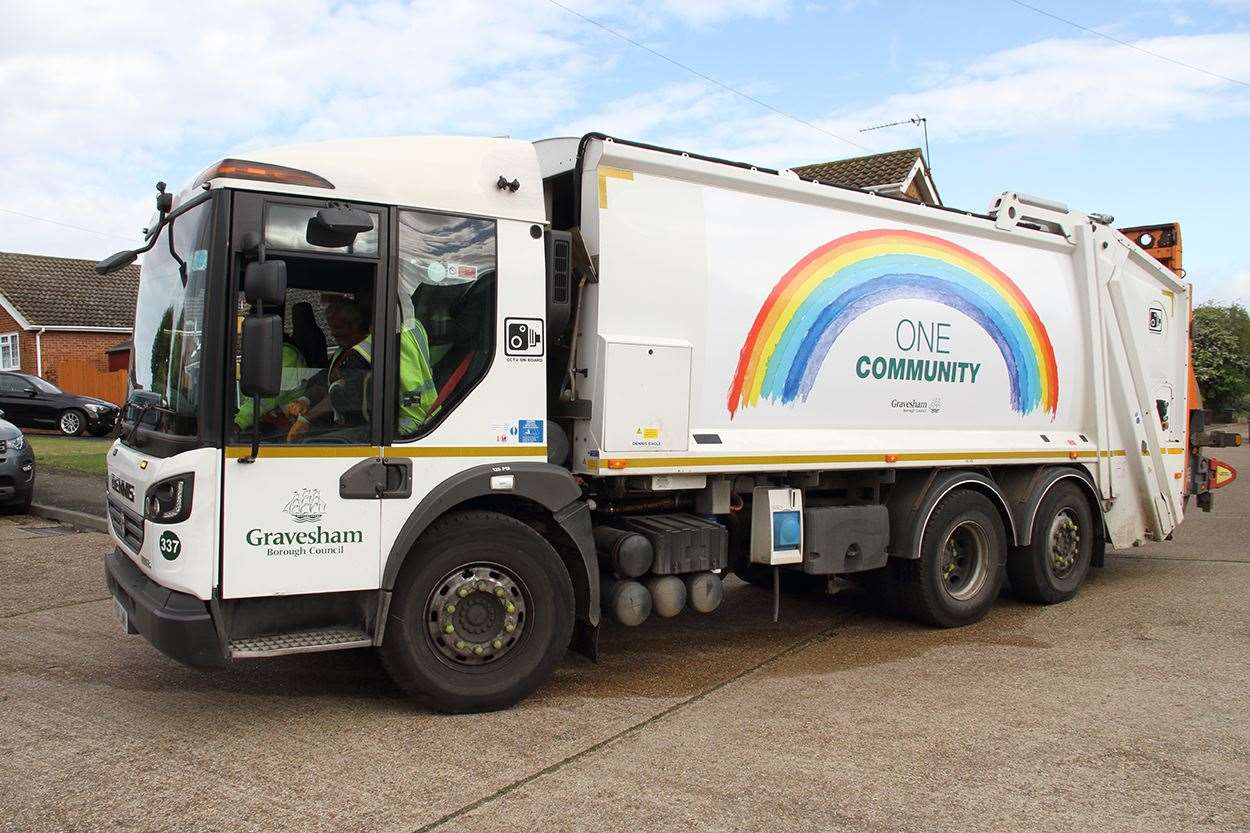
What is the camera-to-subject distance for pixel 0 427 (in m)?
11.7

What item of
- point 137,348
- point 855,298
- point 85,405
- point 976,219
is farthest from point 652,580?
point 85,405

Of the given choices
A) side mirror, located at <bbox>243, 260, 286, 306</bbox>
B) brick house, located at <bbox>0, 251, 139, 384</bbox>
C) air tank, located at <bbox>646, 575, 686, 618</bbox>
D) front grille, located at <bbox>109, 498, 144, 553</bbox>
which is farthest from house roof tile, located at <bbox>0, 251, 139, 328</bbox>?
side mirror, located at <bbox>243, 260, 286, 306</bbox>

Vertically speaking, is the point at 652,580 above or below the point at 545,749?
above

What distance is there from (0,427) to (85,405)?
12348 mm

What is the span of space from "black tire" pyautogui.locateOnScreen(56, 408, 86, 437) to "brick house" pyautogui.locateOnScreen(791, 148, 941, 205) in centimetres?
1661

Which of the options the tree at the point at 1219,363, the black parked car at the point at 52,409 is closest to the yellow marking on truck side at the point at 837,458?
the black parked car at the point at 52,409

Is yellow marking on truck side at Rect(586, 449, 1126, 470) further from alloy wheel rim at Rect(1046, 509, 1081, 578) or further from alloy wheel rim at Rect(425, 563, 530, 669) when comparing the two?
alloy wheel rim at Rect(425, 563, 530, 669)

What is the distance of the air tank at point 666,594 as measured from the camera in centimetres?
594

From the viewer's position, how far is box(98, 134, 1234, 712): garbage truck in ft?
15.3

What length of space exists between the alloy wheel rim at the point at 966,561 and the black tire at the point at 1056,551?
0.58 metres

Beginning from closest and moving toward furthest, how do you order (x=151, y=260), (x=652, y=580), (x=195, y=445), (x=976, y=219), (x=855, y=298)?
(x=195, y=445) → (x=151, y=260) → (x=652, y=580) → (x=855, y=298) → (x=976, y=219)

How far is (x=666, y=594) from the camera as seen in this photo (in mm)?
5949

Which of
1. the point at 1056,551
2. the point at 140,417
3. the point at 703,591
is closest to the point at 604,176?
the point at 703,591

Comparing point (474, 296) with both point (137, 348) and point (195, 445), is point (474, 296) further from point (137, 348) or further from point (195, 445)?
point (137, 348)
